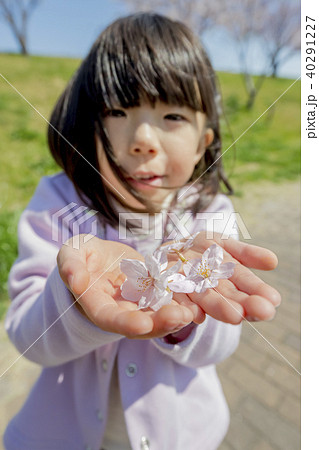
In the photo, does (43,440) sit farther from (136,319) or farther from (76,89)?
(76,89)

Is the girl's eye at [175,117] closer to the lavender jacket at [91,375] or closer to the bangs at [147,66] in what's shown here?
the bangs at [147,66]

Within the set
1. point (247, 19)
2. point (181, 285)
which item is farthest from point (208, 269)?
point (247, 19)

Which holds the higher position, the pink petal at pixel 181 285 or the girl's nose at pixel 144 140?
the girl's nose at pixel 144 140

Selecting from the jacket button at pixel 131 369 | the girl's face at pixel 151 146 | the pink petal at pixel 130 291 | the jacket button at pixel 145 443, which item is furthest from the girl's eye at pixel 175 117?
the jacket button at pixel 145 443

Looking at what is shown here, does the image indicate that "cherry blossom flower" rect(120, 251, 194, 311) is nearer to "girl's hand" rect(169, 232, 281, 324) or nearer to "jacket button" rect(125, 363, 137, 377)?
"girl's hand" rect(169, 232, 281, 324)
